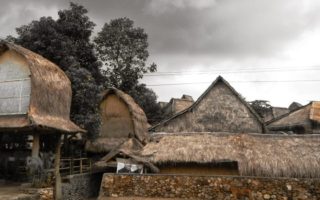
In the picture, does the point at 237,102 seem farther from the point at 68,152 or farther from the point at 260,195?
the point at 68,152

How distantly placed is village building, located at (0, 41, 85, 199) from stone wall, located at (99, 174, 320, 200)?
391 centimetres

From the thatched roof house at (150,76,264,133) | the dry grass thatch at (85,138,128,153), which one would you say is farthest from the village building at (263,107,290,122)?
the thatched roof house at (150,76,264,133)

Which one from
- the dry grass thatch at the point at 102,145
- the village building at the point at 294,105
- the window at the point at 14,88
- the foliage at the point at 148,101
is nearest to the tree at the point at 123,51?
the foliage at the point at 148,101

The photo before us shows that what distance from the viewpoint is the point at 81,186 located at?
21.0 m

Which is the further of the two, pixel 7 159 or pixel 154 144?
pixel 7 159

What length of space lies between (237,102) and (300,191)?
7.59 metres

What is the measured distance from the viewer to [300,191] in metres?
13.8

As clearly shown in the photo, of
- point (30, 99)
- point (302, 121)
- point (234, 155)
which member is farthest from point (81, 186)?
point (302, 121)

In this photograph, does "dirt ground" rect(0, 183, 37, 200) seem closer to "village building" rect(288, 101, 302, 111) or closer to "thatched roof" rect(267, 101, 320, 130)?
"thatched roof" rect(267, 101, 320, 130)

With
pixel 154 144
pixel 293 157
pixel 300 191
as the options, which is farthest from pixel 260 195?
pixel 154 144

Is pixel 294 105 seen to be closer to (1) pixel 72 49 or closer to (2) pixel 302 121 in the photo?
(2) pixel 302 121

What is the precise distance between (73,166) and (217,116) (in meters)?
8.63

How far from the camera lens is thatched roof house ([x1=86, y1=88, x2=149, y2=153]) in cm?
2522

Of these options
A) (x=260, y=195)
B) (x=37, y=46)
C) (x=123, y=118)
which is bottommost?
(x=260, y=195)
